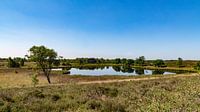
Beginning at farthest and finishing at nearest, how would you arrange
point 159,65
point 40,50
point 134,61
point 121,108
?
point 134,61 → point 159,65 → point 40,50 → point 121,108

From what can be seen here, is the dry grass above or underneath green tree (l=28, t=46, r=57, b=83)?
underneath

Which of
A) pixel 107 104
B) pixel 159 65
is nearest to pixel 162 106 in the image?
pixel 107 104

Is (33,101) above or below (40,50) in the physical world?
below

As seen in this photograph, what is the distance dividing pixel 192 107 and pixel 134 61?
192m

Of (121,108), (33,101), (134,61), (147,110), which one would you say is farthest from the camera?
(134,61)

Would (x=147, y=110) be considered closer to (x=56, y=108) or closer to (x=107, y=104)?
(x=107, y=104)

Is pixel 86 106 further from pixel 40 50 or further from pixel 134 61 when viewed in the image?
pixel 134 61

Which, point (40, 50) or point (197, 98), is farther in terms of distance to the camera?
point (40, 50)

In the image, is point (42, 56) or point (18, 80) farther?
point (18, 80)

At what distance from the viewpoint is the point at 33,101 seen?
12.8 metres

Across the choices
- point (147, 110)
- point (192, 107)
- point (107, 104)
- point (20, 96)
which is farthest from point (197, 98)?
point (20, 96)

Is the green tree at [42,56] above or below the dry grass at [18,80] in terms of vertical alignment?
above

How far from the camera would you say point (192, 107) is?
28.6 feet

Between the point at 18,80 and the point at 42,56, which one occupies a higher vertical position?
the point at 42,56
